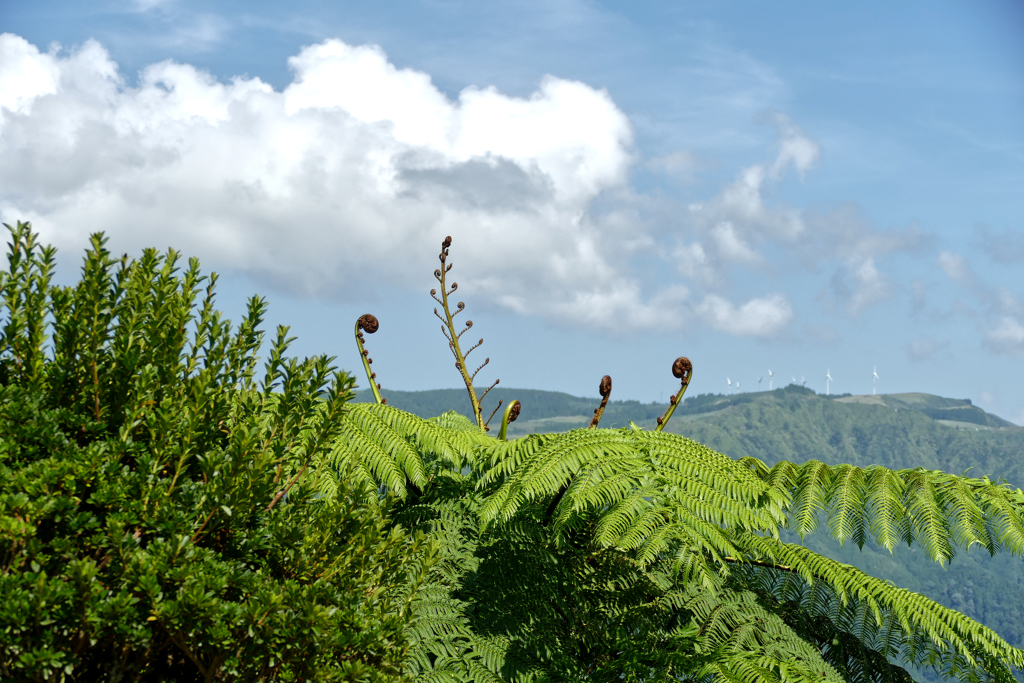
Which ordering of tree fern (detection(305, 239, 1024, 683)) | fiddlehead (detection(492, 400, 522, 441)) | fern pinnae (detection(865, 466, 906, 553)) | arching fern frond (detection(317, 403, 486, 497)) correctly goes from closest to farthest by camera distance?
tree fern (detection(305, 239, 1024, 683)) → arching fern frond (detection(317, 403, 486, 497)) → fern pinnae (detection(865, 466, 906, 553)) → fiddlehead (detection(492, 400, 522, 441))

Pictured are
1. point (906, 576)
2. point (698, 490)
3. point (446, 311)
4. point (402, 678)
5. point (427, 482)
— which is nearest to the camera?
point (402, 678)

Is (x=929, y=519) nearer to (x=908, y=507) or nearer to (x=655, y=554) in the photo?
(x=908, y=507)

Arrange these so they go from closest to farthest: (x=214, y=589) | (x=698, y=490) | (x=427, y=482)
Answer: (x=214, y=589) → (x=698, y=490) → (x=427, y=482)

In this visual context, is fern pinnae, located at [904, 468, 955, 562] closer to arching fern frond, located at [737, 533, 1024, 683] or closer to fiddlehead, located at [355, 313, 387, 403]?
arching fern frond, located at [737, 533, 1024, 683]

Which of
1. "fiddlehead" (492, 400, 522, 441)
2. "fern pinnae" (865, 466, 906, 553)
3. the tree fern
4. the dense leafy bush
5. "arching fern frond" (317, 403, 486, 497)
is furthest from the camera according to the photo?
"fiddlehead" (492, 400, 522, 441)

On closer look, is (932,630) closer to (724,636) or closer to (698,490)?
(724,636)

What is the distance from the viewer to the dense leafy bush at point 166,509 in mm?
2047

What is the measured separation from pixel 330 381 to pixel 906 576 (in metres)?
219

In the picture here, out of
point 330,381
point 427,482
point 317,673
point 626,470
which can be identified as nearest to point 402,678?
point 317,673

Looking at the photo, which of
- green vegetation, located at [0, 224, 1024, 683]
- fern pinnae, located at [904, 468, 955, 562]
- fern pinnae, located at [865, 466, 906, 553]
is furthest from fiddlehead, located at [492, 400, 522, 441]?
fern pinnae, located at [904, 468, 955, 562]

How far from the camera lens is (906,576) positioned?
617ft

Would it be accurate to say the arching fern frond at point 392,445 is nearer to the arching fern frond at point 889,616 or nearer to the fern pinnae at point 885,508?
the arching fern frond at point 889,616

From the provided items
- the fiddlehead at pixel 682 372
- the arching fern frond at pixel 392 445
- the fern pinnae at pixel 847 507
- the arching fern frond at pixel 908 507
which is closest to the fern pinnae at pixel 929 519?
the arching fern frond at pixel 908 507

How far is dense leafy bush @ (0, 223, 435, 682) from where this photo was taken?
80.6 inches
